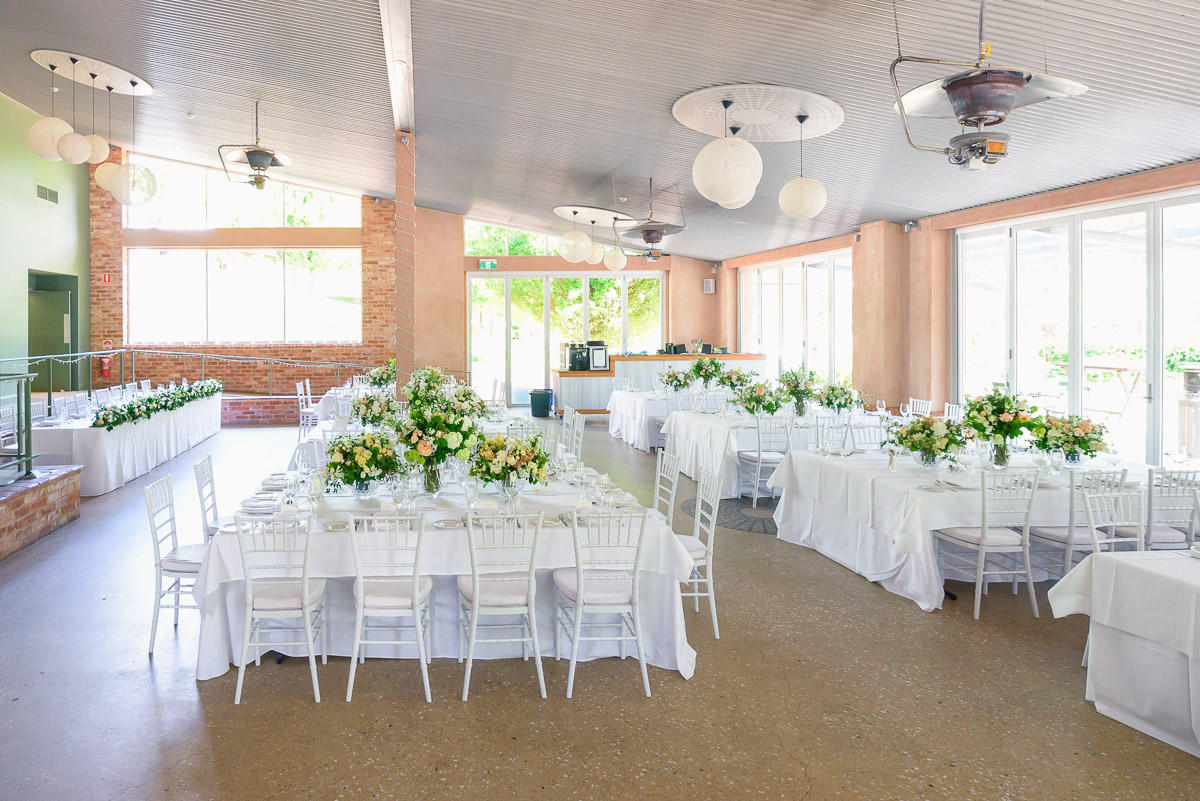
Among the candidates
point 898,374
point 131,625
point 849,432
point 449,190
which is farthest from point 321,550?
point 449,190

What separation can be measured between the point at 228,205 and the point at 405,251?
8.03 m

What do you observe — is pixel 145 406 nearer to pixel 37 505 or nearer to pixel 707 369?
pixel 37 505

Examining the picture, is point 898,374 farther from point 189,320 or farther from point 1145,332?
point 189,320

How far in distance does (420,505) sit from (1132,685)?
3.24m

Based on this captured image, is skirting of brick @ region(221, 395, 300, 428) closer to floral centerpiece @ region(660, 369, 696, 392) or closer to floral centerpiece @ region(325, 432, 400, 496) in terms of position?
floral centerpiece @ region(660, 369, 696, 392)

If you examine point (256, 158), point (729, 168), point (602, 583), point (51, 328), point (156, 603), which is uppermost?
point (256, 158)

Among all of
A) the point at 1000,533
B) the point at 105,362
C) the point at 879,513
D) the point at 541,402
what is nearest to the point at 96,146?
the point at 879,513

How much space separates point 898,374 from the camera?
36.1 ft

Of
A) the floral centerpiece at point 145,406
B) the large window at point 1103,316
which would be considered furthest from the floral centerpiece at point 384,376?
the large window at point 1103,316

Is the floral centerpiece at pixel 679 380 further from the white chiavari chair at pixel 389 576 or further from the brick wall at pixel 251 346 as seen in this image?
the white chiavari chair at pixel 389 576

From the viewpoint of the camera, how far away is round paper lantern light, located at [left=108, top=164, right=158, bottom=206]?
827cm

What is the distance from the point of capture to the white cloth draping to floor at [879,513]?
15.7 feet

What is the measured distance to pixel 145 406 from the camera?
913 centimetres

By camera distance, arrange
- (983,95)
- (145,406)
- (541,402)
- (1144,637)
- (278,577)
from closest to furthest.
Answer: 1. (1144,637)
2. (983,95)
3. (278,577)
4. (145,406)
5. (541,402)
